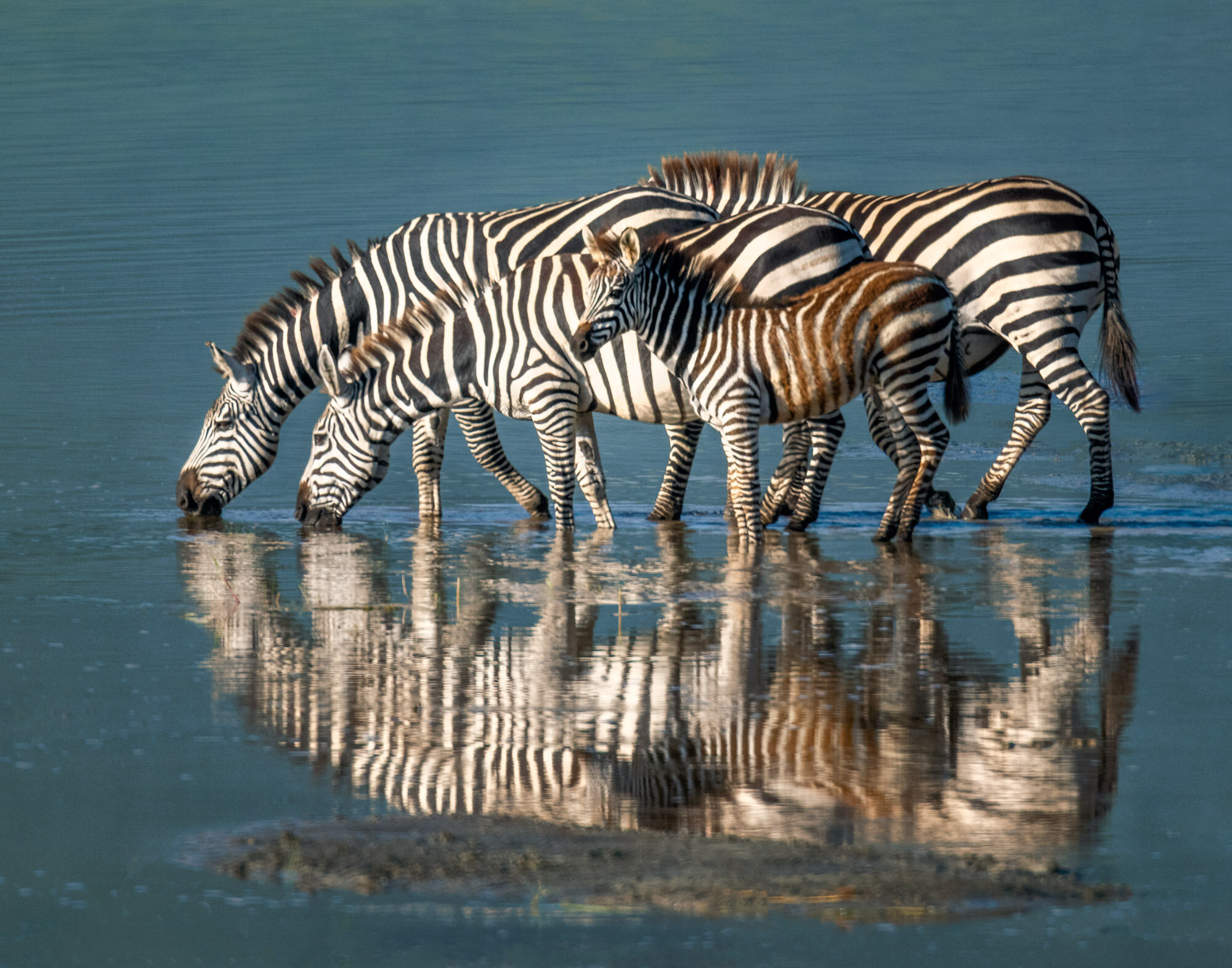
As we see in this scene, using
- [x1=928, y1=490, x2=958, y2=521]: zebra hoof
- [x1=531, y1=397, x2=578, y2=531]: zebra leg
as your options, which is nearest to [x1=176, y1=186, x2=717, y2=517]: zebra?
[x1=531, y1=397, x2=578, y2=531]: zebra leg

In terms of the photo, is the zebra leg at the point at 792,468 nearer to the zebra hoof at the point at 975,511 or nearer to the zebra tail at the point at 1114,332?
the zebra hoof at the point at 975,511

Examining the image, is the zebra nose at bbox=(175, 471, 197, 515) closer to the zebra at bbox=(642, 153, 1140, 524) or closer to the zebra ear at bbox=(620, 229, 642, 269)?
the zebra ear at bbox=(620, 229, 642, 269)

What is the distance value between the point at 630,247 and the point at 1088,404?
294cm

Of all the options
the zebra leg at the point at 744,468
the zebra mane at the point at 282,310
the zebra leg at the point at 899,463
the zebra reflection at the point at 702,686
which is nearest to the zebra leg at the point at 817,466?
the zebra leg at the point at 899,463

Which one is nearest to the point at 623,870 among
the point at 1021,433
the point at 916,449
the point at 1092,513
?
the point at 916,449

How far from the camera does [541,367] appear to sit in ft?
36.4

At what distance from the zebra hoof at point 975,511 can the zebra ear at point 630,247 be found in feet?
8.46

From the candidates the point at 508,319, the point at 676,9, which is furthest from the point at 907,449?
the point at 676,9

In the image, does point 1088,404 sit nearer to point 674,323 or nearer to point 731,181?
point 674,323

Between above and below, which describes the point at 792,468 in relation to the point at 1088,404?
below

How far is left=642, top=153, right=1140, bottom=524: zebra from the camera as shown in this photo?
11516 mm

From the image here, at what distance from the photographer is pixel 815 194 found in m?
13.1

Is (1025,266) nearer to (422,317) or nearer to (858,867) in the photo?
(422,317)

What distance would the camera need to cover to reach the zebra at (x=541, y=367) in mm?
11125
